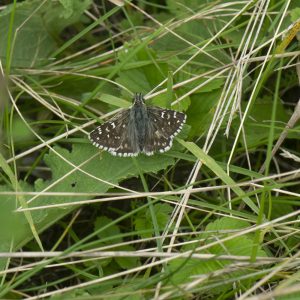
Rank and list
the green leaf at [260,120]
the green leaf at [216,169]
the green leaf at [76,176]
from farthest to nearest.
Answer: the green leaf at [260,120] → the green leaf at [76,176] → the green leaf at [216,169]

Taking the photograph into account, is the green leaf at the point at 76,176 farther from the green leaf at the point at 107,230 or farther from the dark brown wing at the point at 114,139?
the green leaf at the point at 107,230

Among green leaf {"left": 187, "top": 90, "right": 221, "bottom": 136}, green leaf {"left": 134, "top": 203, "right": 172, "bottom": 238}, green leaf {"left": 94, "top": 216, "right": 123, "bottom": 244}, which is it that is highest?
green leaf {"left": 187, "top": 90, "right": 221, "bottom": 136}

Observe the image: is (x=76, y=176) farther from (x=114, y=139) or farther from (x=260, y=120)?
(x=260, y=120)

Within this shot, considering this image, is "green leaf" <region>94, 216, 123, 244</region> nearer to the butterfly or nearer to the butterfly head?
the butterfly

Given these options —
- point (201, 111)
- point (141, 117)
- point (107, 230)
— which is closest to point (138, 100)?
point (141, 117)

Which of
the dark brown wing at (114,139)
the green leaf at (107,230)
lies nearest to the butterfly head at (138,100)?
the dark brown wing at (114,139)

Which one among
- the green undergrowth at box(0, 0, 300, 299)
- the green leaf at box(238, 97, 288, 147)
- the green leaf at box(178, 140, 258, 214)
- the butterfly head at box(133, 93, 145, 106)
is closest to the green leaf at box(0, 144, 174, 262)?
the green undergrowth at box(0, 0, 300, 299)

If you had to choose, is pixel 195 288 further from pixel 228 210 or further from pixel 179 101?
pixel 179 101

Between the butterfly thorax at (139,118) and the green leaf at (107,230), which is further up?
the butterfly thorax at (139,118)
